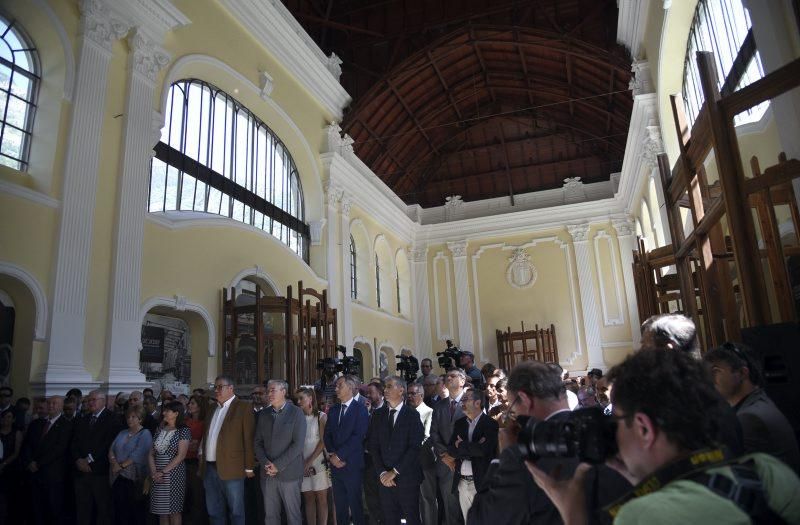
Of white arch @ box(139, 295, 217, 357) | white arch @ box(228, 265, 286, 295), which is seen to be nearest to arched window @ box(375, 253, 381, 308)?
white arch @ box(228, 265, 286, 295)

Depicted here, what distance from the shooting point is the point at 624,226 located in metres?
19.3

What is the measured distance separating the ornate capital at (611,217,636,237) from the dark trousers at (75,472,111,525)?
17.7 m

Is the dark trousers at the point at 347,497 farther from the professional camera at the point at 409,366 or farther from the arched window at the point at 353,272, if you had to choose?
the arched window at the point at 353,272

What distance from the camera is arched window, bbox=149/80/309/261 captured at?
9797mm

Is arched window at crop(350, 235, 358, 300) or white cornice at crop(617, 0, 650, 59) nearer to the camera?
white cornice at crop(617, 0, 650, 59)

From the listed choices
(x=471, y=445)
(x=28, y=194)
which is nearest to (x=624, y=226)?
(x=471, y=445)

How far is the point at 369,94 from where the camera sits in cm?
1641

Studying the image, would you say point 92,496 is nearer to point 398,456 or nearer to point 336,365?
point 398,456

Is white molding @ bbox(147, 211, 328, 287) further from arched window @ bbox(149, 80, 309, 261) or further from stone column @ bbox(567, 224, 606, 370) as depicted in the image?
stone column @ bbox(567, 224, 606, 370)

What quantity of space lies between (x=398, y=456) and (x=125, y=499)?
9.42ft

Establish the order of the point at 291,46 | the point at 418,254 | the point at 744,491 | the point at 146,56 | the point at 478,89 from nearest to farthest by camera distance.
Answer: the point at 744,491 < the point at 146,56 < the point at 291,46 < the point at 478,89 < the point at 418,254

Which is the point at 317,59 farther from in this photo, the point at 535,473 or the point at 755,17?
the point at 535,473

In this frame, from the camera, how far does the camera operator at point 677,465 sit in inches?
40.6

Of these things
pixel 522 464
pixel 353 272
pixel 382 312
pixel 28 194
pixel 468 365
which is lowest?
pixel 522 464
